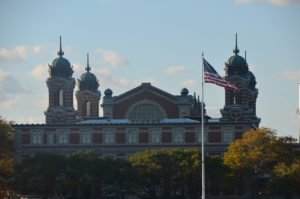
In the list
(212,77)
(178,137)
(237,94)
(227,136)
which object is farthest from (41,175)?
(237,94)

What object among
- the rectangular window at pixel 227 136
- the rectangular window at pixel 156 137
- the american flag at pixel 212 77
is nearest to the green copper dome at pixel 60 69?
the rectangular window at pixel 156 137

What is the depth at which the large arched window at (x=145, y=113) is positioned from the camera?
131m

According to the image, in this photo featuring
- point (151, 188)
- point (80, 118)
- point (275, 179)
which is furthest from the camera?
Result: point (80, 118)

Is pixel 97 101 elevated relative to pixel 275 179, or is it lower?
elevated

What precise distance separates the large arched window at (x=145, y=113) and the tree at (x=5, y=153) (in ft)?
66.1

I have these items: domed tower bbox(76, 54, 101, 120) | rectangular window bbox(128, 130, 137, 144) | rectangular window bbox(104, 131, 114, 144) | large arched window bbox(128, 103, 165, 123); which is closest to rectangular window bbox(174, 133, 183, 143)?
rectangular window bbox(128, 130, 137, 144)

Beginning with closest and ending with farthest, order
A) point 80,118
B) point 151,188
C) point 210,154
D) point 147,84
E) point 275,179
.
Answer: point 275,179
point 151,188
point 210,154
point 147,84
point 80,118

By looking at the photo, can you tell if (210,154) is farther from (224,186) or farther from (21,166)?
(21,166)

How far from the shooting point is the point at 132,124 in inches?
4941

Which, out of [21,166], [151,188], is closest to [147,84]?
[151,188]

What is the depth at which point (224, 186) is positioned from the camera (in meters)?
105

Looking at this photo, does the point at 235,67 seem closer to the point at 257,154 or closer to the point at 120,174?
the point at 257,154

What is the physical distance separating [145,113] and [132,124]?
710 centimetres

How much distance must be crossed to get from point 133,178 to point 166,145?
19.2 meters
